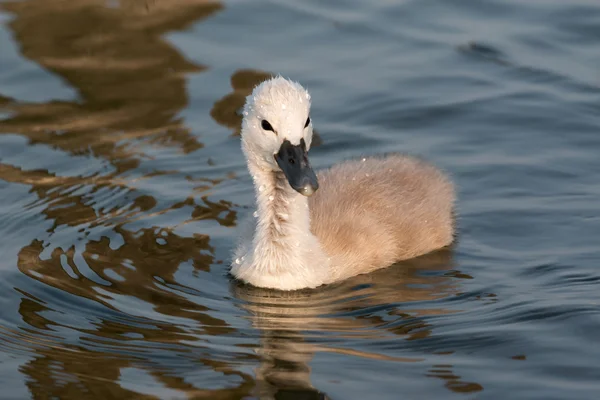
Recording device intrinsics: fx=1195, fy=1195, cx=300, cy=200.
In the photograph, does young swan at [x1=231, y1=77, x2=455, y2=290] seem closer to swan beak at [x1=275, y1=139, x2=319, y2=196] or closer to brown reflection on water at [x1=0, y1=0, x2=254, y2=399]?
swan beak at [x1=275, y1=139, x2=319, y2=196]

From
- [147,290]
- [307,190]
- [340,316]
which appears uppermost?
[307,190]

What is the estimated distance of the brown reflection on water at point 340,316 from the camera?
5527mm

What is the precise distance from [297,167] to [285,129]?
0.76 ft

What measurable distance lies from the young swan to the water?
0.50 ft

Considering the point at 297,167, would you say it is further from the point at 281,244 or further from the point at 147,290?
the point at 147,290

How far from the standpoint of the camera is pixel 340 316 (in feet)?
20.4

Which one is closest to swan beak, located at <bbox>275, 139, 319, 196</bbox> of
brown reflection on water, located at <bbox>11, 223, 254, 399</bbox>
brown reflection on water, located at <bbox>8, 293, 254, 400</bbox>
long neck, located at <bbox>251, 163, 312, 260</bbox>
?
long neck, located at <bbox>251, 163, 312, 260</bbox>

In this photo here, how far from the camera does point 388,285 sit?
22.0 feet

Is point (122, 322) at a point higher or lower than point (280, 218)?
lower

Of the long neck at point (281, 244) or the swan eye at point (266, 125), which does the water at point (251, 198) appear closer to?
the long neck at point (281, 244)

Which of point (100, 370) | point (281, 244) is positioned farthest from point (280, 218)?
point (100, 370)

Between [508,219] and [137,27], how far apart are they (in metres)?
4.97

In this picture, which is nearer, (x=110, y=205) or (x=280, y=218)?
(x=280, y=218)

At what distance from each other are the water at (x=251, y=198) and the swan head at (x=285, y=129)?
0.73 meters
